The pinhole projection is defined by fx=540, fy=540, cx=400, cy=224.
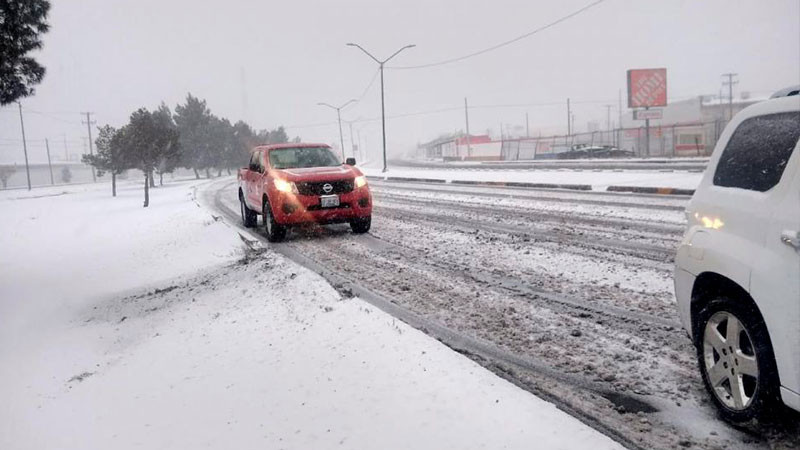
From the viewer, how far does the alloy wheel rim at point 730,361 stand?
2.90 meters

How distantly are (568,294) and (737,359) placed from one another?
2.92 metres

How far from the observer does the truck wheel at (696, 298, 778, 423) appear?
108 inches

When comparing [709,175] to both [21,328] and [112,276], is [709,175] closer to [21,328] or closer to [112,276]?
[21,328]

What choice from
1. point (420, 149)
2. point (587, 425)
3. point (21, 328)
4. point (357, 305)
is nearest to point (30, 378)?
point (21, 328)

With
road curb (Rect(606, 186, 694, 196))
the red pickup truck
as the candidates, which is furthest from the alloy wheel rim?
road curb (Rect(606, 186, 694, 196))

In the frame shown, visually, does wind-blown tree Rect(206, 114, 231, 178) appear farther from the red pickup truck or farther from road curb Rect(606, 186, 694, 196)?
the red pickup truck

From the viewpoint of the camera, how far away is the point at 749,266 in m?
2.81

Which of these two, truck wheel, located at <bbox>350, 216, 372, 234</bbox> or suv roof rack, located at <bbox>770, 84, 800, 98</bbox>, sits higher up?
suv roof rack, located at <bbox>770, 84, 800, 98</bbox>

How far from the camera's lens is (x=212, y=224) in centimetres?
1395

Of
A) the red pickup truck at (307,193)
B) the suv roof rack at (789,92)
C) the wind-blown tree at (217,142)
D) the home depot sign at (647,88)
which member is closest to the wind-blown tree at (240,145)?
the wind-blown tree at (217,142)

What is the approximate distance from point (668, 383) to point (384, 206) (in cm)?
1241

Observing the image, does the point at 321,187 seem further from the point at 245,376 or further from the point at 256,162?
the point at 245,376

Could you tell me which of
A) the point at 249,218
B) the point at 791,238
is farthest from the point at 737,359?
the point at 249,218

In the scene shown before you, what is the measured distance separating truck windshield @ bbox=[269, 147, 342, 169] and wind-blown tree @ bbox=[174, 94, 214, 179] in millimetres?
60225
